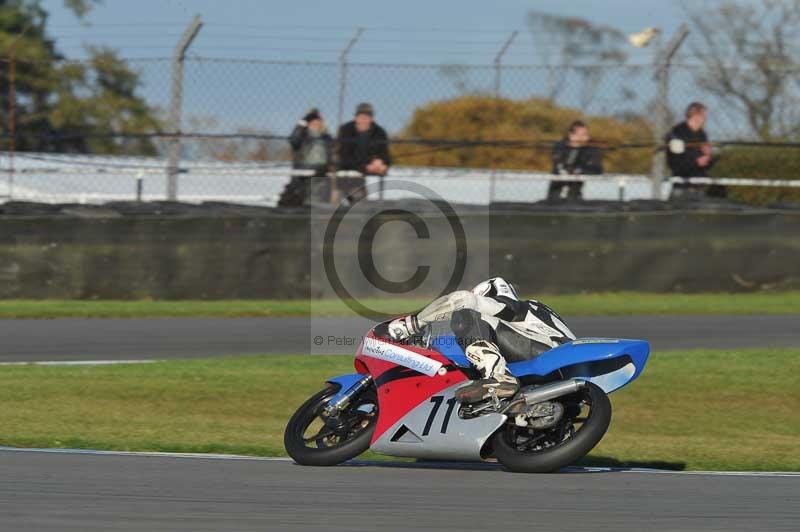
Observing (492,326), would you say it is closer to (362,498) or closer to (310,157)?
(362,498)

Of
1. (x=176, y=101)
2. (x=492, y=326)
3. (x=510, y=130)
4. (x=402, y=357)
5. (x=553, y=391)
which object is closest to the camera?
(x=553, y=391)

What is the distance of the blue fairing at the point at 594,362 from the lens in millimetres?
6242

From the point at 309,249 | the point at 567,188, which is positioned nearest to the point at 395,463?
the point at 309,249

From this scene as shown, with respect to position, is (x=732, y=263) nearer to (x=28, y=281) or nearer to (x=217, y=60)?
(x=217, y=60)

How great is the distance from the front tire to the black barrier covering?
7.01 metres

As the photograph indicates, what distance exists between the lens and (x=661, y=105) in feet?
48.2

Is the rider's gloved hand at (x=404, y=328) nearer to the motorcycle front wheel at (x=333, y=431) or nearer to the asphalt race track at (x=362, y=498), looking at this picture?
the motorcycle front wheel at (x=333, y=431)

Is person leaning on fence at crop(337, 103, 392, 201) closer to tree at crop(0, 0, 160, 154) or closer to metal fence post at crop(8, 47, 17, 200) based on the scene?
tree at crop(0, 0, 160, 154)

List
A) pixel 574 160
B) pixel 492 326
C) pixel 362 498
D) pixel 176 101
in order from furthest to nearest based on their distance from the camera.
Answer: pixel 574 160 < pixel 176 101 < pixel 492 326 < pixel 362 498

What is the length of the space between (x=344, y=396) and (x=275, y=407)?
8.10ft

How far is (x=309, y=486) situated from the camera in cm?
589

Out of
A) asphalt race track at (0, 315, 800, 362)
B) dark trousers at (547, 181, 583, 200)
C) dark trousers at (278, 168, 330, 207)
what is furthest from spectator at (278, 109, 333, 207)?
dark trousers at (547, 181, 583, 200)

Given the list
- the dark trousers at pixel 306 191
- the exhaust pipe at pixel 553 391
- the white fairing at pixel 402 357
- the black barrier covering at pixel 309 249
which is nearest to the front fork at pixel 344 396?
the white fairing at pixel 402 357

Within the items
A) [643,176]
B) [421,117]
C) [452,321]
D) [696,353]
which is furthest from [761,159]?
[452,321]
